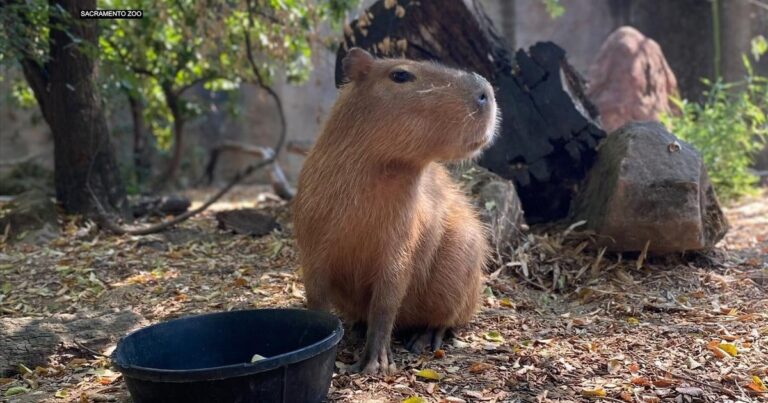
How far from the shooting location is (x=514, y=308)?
3.82m

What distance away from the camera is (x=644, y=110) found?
7.59 meters

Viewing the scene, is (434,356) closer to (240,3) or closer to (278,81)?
(240,3)

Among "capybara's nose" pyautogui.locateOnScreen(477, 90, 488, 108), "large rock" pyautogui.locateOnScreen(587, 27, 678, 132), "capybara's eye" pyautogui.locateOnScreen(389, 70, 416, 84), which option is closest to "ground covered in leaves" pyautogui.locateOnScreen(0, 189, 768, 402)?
"capybara's nose" pyautogui.locateOnScreen(477, 90, 488, 108)

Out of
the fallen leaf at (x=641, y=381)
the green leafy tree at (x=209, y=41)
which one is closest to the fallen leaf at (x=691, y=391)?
the fallen leaf at (x=641, y=381)

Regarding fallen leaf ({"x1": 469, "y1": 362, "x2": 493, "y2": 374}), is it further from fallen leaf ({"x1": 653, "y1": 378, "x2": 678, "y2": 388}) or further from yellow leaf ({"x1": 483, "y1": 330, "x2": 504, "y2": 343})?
fallen leaf ({"x1": 653, "y1": 378, "x2": 678, "y2": 388})

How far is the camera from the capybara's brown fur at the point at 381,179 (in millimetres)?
2832

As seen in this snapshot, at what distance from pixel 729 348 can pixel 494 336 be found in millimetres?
1022

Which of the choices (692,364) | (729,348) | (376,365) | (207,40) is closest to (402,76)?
(376,365)

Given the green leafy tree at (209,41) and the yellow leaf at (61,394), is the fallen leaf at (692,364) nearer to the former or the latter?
the yellow leaf at (61,394)

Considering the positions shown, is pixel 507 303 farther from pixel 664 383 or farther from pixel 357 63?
pixel 357 63

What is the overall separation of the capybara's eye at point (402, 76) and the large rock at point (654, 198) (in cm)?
193

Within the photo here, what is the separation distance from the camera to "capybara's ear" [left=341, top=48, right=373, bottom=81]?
9.86ft

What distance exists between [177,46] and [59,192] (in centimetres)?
212

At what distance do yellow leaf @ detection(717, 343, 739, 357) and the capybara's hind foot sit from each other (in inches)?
47.8
